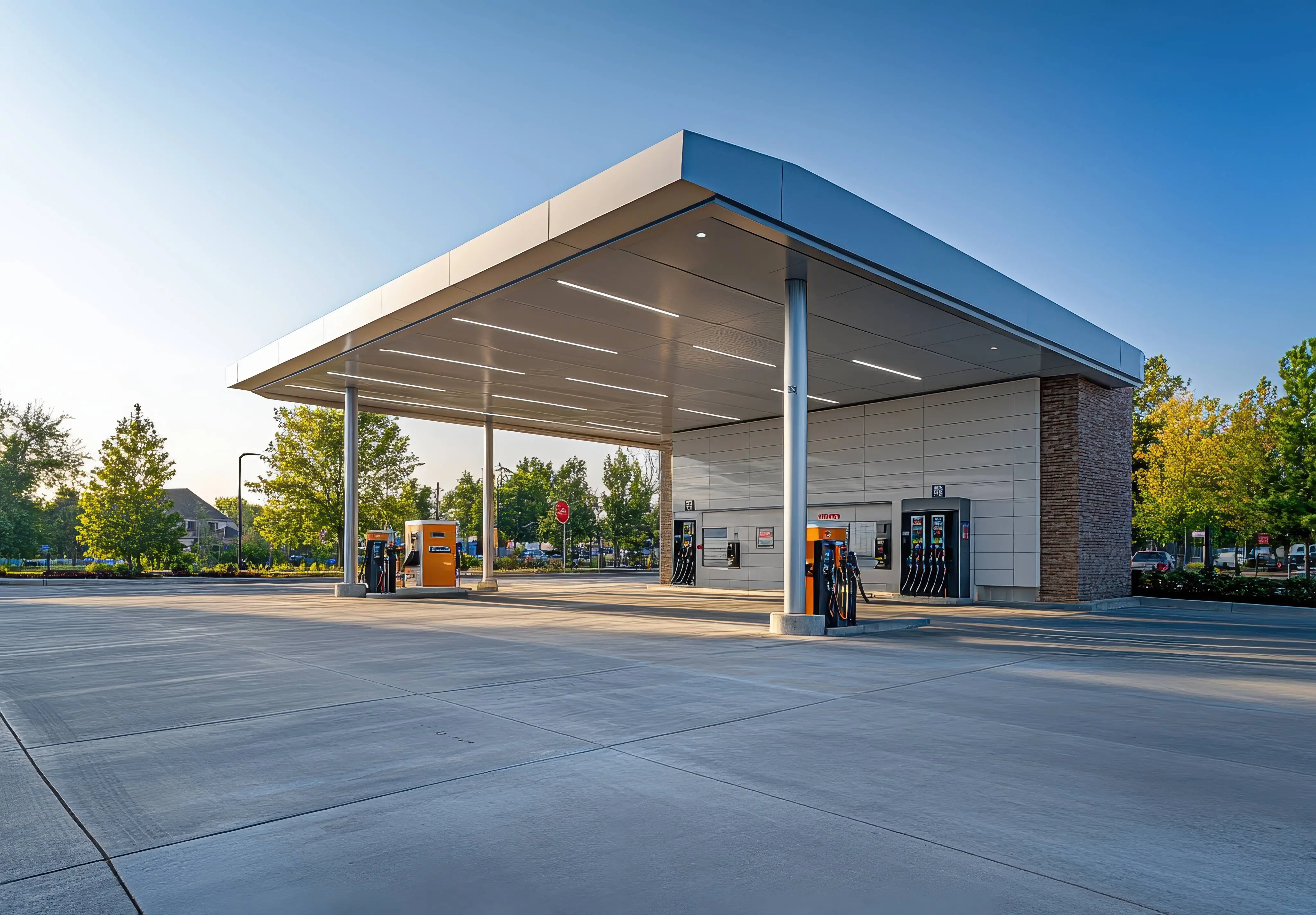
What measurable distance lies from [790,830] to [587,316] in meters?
12.1

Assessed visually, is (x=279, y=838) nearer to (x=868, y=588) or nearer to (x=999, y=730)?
(x=999, y=730)

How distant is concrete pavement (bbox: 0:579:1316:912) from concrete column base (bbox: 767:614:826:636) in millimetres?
1961

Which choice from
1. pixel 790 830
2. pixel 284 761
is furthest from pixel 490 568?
pixel 790 830

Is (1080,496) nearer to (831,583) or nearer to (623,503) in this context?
(831,583)

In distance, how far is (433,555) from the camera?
23422 mm

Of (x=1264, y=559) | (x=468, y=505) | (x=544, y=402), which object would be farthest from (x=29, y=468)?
(x=1264, y=559)

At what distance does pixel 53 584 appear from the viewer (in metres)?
31.1

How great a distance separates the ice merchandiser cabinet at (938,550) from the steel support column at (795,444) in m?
9.24

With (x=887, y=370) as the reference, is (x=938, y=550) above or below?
below

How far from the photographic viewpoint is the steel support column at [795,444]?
12.5m

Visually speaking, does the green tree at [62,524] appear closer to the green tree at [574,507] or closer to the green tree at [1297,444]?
the green tree at [574,507]

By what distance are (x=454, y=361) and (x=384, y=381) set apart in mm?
3509

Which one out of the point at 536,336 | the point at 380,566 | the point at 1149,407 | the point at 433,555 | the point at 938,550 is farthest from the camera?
the point at 1149,407

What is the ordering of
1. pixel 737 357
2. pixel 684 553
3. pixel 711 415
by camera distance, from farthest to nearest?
pixel 684 553, pixel 711 415, pixel 737 357
